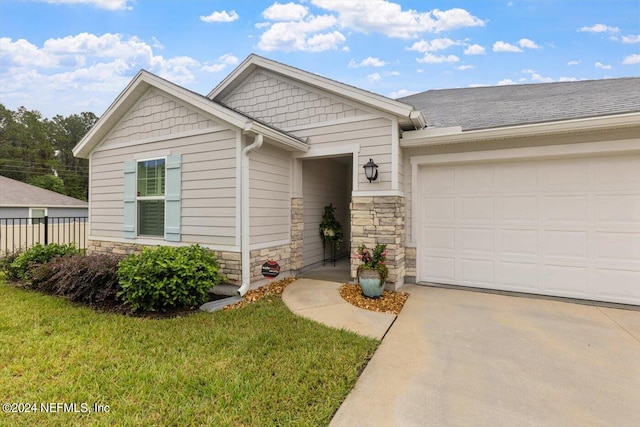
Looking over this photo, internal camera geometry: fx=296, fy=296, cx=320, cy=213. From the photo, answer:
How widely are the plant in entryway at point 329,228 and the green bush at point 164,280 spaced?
3054mm

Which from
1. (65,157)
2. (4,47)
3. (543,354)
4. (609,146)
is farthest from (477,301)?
(65,157)

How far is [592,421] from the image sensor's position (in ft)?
6.68

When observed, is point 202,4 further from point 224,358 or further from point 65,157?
point 65,157

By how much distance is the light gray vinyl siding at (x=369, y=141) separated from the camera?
5137mm

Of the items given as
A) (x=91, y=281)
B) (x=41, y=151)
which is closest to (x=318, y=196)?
(x=91, y=281)

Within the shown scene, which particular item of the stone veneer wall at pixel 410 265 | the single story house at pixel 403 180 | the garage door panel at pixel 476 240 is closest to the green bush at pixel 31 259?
the single story house at pixel 403 180

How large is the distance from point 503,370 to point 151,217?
6.19 meters

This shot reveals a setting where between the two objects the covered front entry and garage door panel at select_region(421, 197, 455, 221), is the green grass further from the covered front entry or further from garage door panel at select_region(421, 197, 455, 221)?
garage door panel at select_region(421, 197, 455, 221)

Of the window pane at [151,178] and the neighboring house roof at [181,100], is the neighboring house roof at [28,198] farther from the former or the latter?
the window pane at [151,178]

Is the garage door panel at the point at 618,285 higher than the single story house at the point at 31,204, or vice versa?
the single story house at the point at 31,204

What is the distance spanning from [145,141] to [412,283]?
599 centimetres

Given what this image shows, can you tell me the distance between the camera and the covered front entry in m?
6.58

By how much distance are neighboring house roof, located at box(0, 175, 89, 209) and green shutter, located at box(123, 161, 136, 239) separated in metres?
13.7

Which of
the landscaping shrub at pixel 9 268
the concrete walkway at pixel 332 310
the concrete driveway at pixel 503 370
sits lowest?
the concrete driveway at pixel 503 370
